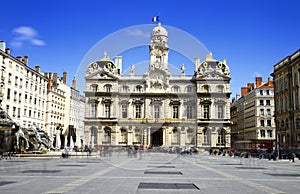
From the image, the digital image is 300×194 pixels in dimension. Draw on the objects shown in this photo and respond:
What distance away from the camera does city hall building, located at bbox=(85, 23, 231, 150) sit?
7156 cm

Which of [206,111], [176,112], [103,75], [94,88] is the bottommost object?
[176,112]

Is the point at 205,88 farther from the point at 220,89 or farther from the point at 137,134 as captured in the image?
the point at 137,134

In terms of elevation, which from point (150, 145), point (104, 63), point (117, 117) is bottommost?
point (150, 145)

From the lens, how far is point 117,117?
2886 inches

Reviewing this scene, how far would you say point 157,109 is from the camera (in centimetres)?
7300

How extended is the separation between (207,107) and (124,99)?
59.2 feet

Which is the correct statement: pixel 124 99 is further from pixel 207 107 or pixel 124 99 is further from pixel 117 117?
pixel 207 107

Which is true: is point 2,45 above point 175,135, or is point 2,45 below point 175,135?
above

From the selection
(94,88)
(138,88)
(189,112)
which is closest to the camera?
(94,88)

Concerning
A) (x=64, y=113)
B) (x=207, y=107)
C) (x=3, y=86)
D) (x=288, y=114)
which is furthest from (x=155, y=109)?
(x=3, y=86)

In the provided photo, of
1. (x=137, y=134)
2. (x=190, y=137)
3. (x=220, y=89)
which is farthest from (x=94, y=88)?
(x=220, y=89)

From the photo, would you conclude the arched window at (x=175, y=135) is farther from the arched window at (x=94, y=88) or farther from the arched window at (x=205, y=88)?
the arched window at (x=94, y=88)

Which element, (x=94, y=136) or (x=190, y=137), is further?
(x=94, y=136)

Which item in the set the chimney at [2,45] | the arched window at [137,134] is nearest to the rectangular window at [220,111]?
the arched window at [137,134]
